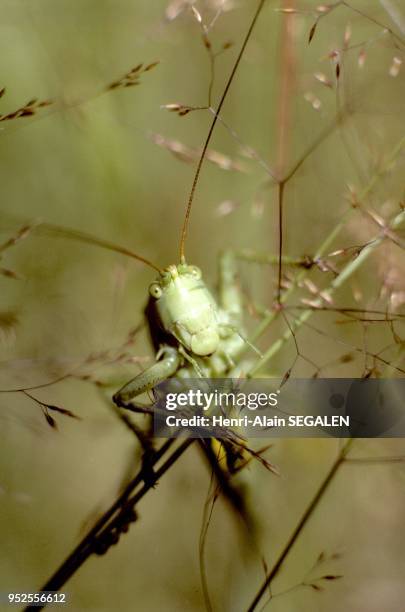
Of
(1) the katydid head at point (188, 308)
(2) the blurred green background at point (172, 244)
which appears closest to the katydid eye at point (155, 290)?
(1) the katydid head at point (188, 308)

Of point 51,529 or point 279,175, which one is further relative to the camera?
point 279,175

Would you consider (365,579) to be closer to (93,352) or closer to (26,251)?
(93,352)

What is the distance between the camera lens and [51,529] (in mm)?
945

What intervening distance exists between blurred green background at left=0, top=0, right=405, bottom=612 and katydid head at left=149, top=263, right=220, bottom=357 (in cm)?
12

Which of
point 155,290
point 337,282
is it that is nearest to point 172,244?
point 155,290

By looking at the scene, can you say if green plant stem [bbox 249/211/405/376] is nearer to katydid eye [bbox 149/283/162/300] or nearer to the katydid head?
the katydid head

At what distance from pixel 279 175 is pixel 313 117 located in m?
0.12

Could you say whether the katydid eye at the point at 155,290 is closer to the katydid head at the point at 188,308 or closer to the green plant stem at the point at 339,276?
the katydid head at the point at 188,308

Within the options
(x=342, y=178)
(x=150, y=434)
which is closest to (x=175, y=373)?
(x=150, y=434)

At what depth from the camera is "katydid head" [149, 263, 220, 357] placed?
0.89 meters

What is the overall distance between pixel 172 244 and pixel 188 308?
0.24 m

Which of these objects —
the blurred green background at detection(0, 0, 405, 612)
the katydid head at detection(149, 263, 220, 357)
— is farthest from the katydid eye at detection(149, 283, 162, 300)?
the blurred green background at detection(0, 0, 405, 612)

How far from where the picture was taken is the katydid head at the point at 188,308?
2.92ft

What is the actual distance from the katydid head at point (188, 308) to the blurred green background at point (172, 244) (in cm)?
12
